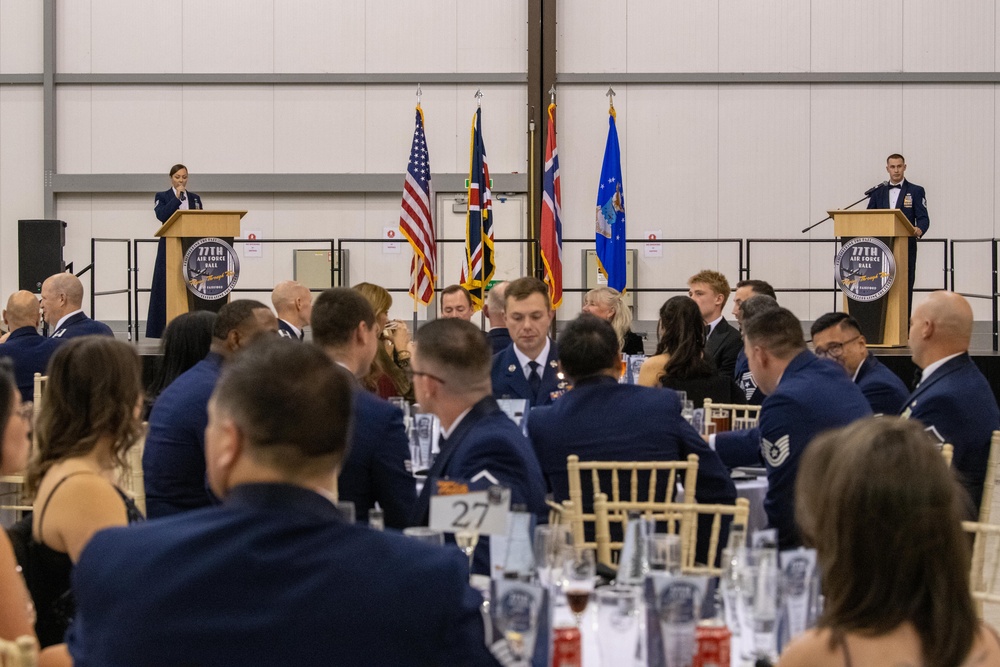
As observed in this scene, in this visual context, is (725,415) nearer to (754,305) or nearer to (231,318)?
(754,305)

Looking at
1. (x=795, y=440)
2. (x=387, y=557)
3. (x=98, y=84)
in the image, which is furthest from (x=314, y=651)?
(x=98, y=84)

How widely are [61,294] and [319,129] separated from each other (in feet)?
22.0

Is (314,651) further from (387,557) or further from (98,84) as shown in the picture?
(98,84)

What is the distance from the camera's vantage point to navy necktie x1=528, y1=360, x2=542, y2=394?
6.13 metres

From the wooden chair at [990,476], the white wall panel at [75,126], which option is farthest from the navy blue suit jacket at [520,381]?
the white wall panel at [75,126]

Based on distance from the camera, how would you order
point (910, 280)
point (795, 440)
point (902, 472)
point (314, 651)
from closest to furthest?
point (314, 651)
point (902, 472)
point (795, 440)
point (910, 280)

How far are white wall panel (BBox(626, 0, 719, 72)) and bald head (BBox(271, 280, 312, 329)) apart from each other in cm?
781

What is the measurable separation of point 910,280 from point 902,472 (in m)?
9.81

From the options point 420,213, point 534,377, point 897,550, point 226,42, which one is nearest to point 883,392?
point 534,377

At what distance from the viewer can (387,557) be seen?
66.0 inches

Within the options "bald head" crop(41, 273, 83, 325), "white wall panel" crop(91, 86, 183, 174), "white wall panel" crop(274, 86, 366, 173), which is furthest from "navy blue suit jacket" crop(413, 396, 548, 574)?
"white wall panel" crop(91, 86, 183, 174)

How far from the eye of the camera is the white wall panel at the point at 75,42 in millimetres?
14859

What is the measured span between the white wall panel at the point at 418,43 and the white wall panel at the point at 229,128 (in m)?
1.32

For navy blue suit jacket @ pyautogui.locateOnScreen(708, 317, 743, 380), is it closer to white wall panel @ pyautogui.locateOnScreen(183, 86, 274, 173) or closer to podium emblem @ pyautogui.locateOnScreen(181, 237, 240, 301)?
podium emblem @ pyautogui.locateOnScreen(181, 237, 240, 301)
